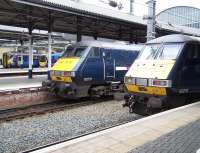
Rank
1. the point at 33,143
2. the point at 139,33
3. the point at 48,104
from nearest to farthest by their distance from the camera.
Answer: the point at 33,143
the point at 48,104
the point at 139,33

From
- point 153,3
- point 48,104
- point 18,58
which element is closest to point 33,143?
point 48,104

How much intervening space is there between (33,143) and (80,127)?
2.07m

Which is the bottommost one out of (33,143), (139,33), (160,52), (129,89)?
(33,143)

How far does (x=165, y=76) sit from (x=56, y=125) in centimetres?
375

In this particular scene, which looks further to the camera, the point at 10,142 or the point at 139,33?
the point at 139,33

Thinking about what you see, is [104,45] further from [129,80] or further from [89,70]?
[129,80]

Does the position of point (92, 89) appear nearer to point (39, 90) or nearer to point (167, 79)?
point (39, 90)

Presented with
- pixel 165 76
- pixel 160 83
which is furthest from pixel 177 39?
pixel 160 83

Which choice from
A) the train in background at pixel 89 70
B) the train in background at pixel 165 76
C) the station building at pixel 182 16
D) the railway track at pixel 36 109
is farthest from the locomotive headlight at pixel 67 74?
Result: the station building at pixel 182 16

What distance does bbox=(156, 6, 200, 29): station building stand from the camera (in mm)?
62350

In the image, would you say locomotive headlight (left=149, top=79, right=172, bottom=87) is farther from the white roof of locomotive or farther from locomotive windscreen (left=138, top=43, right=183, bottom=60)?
the white roof of locomotive

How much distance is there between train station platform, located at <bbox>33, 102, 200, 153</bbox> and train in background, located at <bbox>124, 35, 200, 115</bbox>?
181cm

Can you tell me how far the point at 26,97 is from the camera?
605 inches

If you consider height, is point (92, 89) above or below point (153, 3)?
below
